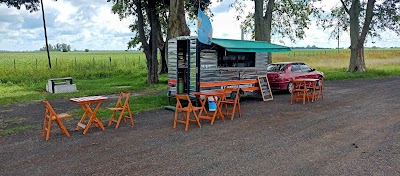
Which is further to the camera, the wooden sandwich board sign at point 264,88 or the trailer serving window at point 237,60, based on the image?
the wooden sandwich board sign at point 264,88

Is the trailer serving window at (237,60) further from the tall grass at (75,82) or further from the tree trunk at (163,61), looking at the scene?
the tree trunk at (163,61)

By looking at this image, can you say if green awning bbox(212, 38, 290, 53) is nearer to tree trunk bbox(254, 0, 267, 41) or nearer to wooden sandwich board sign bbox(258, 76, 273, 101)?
wooden sandwich board sign bbox(258, 76, 273, 101)

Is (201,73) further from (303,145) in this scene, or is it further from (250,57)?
(303,145)

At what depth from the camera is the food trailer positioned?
10.3 meters

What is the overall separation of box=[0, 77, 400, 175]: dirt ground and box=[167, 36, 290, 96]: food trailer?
202cm

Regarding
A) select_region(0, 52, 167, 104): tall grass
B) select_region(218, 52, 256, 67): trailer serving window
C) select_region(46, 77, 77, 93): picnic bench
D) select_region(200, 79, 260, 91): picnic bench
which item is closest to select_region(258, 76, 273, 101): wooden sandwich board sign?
select_region(200, 79, 260, 91): picnic bench

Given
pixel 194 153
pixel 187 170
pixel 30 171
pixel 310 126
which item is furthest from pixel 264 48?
pixel 30 171

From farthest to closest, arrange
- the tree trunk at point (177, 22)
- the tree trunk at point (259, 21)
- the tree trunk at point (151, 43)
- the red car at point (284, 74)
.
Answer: the tree trunk at point (259, 21) < the tree trunk at point (151, 43) < the red car at point (284, 74) < the tree trunk at point (177, 22)

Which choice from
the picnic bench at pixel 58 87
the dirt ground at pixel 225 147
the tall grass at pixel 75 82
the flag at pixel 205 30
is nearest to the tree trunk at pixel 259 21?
the tall grass at pixel 75 82

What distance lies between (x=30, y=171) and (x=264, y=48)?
27.2 ft

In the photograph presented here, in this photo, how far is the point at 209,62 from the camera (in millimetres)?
10562

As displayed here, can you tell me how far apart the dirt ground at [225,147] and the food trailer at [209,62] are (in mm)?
2024

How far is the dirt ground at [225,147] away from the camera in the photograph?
4930mm

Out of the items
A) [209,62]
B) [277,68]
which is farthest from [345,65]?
[209,62]
